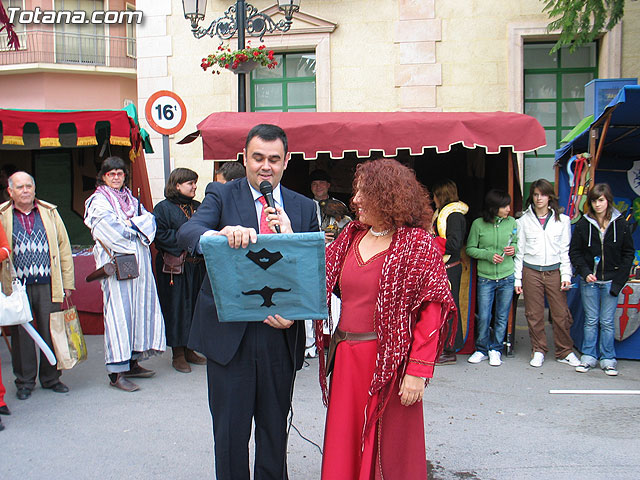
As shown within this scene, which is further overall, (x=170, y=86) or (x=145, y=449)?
(x=170, y=86)

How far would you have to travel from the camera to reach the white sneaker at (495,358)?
5.97m

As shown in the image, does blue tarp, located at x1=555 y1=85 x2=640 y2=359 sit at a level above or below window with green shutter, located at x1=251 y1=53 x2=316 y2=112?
below

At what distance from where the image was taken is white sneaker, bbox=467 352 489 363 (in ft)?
19.9

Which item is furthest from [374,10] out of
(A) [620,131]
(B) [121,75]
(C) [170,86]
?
(B) [121,75]

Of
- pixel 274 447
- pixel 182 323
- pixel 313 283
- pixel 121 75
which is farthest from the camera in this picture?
pixel 121 75

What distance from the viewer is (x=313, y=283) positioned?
2479 millimetres

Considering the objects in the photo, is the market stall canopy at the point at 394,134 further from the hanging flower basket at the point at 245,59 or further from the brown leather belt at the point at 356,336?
the brown leather belt at the point at 356,336

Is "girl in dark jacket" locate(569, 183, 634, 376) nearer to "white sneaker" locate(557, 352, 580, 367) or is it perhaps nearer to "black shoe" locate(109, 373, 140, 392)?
"white sneaker" locate(557, 352, 580, 367)

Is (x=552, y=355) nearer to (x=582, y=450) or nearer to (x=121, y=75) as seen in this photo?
(x=582, y=450)

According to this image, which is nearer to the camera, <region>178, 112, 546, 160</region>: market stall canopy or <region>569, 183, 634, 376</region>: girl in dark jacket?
<region>569, 183, 634, 376</region>: girl in dark jacket

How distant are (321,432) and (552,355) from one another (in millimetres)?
3147

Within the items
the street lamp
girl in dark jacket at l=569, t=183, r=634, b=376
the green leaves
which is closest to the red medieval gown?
girl in dark jacket at l=569, t=183, r=634, b=376

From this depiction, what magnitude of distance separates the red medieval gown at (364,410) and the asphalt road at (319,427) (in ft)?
3.17

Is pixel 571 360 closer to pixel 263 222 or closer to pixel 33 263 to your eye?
pixel 263 222
